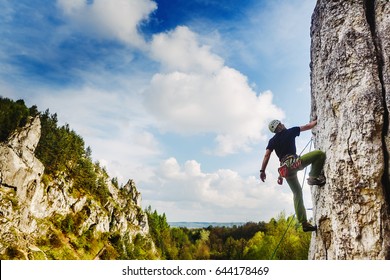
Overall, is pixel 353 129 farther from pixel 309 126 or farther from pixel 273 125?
pixel 273 125

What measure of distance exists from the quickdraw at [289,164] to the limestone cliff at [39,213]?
4407cm

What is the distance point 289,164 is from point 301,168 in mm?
325

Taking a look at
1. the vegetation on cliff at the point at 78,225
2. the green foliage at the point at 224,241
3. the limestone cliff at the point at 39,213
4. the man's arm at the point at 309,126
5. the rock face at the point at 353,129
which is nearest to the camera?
the rock face at the point at 353,129

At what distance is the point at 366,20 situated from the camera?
29.5 feet

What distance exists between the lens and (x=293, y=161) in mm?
8461

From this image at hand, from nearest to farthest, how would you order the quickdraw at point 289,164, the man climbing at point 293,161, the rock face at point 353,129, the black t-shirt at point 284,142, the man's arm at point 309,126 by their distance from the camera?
the rock face at point 353,129
the quickdraw at point 289,164
the man climbing at point 293,161
the black t-shirt at point 284,142
the man's arm at point 309,126

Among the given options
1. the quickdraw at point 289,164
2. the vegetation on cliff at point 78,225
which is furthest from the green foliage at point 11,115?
the quickdraw at point 289,164

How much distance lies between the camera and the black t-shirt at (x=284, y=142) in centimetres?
870

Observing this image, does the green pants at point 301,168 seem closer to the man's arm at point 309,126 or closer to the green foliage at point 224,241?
the man's arm at point 309,126

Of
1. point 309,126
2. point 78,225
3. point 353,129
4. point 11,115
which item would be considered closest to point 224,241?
point 78,225

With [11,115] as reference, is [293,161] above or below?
below

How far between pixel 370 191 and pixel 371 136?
134 cm
